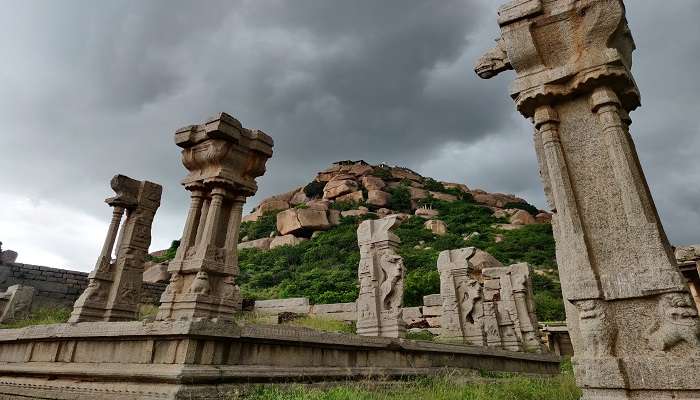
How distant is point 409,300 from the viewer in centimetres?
1962

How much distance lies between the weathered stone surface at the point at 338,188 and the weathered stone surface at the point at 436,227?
15.6 m

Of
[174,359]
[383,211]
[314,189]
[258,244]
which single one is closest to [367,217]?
[383,211]

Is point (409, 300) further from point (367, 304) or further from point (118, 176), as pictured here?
point (118, 176)

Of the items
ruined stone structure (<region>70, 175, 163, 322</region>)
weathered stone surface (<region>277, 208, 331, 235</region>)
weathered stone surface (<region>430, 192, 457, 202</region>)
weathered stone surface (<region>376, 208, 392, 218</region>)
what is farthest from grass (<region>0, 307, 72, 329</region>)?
weathered stone surface (<region>430, 192, 457, 202</region>)

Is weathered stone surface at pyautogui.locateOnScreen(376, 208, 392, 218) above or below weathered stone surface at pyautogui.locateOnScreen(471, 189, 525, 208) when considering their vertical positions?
below

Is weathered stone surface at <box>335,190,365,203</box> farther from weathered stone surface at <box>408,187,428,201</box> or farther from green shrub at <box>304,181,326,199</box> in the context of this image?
weathered stone surface at <box>408,187,428,201</box>

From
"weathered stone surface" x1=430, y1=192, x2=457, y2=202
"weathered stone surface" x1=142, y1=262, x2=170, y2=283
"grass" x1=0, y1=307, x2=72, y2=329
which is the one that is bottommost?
"grass" x1=0, y1=307, x2=72, y2=329

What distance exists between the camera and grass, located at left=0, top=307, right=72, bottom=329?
11.0 metres

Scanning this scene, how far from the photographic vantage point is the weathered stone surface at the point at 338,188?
55.1 m

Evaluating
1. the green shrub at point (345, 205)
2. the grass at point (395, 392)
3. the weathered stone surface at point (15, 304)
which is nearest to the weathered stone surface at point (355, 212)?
the green shrub at point (345, 205)

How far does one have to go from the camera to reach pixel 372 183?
56.6 meters

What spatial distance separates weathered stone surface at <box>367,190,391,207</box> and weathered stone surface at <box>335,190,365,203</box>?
0.99 m

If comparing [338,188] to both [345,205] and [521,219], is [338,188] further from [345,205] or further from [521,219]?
[521,219]

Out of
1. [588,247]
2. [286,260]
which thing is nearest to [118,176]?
[588,247]
